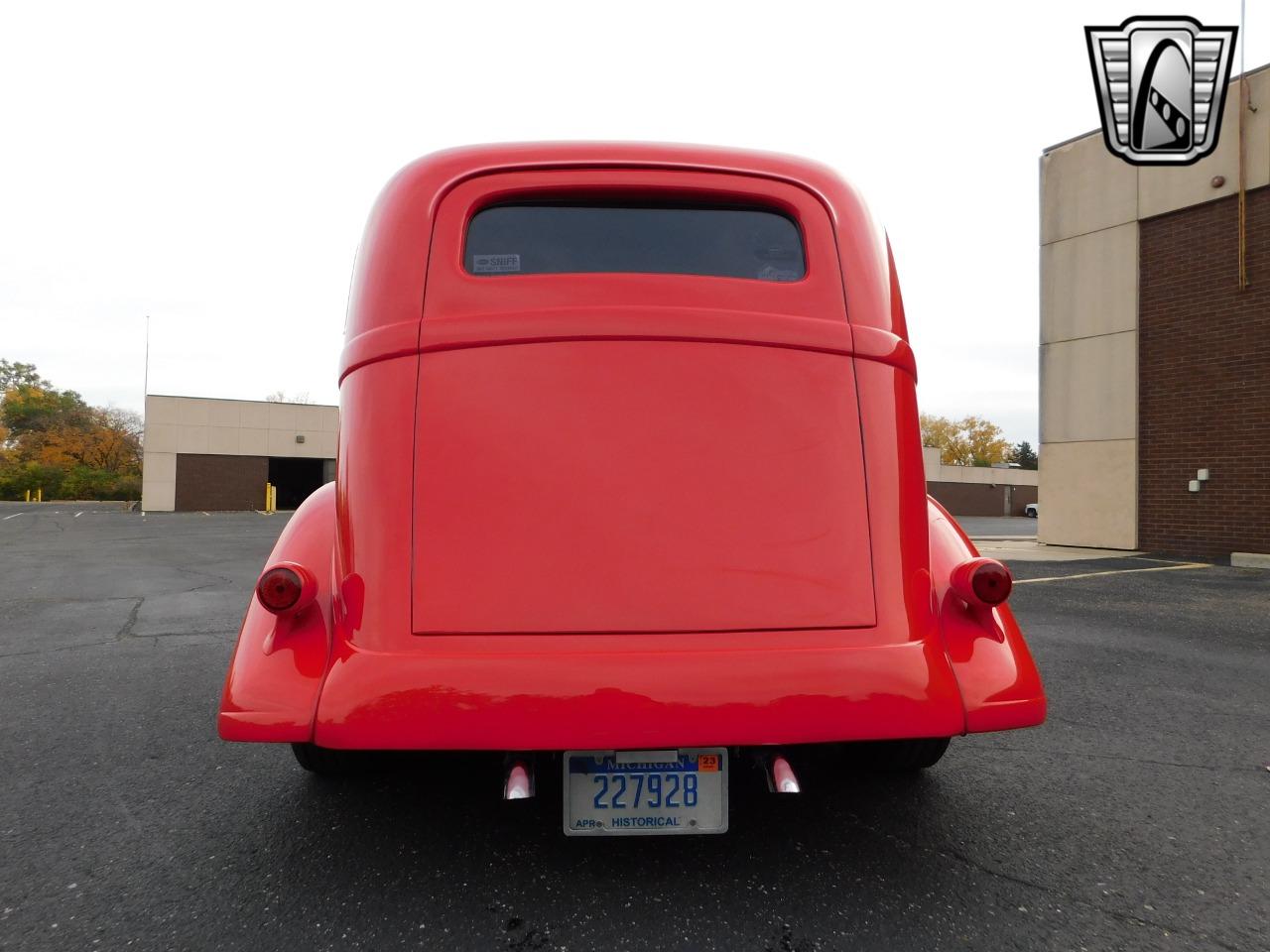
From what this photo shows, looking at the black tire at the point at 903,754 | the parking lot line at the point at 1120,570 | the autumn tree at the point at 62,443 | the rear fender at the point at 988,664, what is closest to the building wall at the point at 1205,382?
the parking lot line at the point at 1120,570

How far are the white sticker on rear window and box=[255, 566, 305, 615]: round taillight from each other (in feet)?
3.34

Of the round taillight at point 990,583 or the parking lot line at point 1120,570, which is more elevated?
the round taillight at point 990,583

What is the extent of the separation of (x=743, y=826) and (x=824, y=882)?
38 cm

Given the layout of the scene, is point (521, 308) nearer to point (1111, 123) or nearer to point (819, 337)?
point (819, 337)

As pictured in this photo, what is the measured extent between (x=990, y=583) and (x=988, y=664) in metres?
0.23

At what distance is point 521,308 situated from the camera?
2148 mm

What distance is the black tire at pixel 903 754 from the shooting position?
2.75 meters

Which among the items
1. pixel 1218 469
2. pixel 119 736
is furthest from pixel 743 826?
pixel 1218 469

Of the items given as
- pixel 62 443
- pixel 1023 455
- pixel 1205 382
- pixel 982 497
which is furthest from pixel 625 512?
pixel 1023 455

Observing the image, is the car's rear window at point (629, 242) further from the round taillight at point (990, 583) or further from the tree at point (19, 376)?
the tree at point (19, 376)

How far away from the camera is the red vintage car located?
1.89 metres

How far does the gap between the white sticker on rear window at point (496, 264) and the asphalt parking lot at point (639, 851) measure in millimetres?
1743

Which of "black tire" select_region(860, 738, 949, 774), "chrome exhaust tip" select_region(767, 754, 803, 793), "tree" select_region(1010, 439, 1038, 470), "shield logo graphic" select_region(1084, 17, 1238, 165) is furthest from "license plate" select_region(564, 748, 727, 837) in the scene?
"tree" select_region(1010, 439, 1038, 470)

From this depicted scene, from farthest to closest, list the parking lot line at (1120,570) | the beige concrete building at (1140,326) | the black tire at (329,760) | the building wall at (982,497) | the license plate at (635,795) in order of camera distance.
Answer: the building wall at (982,497) → the beige concrete building at (1140,326) → the parking lot line at (1120,570) → the black tire at (329,760) → the license plate at (635,795)
